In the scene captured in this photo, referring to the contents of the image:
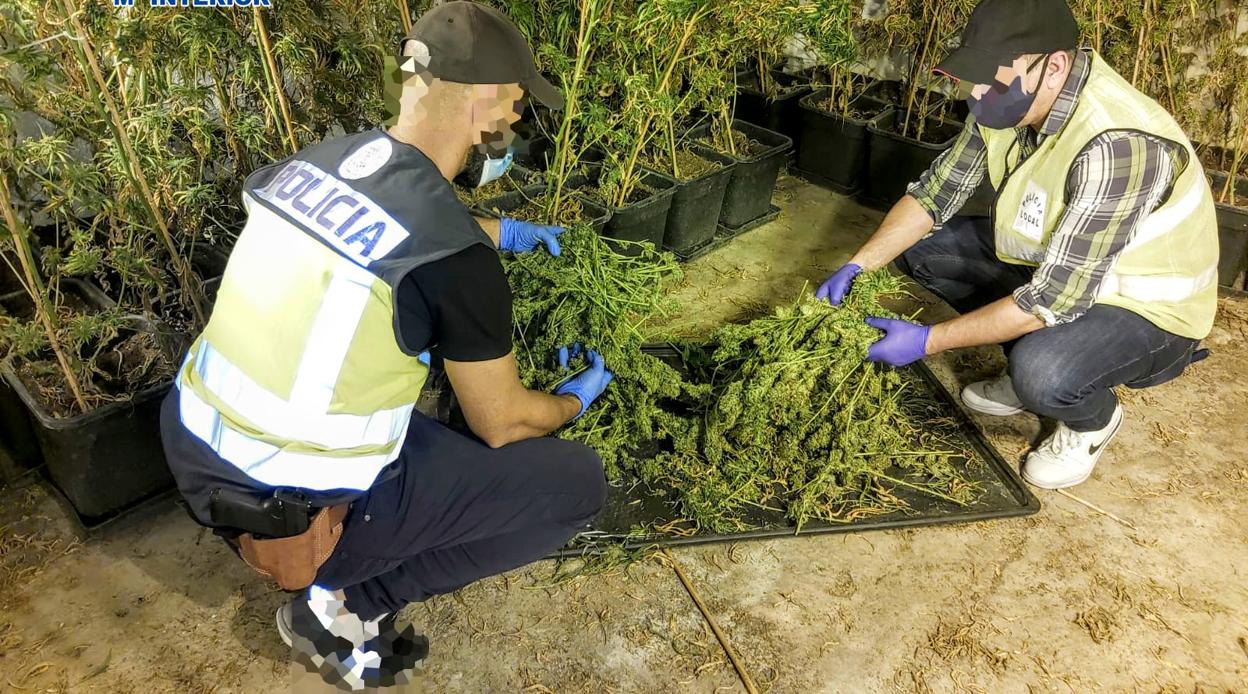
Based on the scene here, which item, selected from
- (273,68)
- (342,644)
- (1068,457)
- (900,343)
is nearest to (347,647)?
(342,644)

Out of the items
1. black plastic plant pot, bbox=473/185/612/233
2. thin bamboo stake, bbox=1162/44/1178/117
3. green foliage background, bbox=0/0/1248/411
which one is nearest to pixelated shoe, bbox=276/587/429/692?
green foliage background, bbox=0/0/1248/411

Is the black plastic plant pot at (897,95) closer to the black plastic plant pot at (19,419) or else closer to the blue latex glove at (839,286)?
the blue latex glove at (839,286)

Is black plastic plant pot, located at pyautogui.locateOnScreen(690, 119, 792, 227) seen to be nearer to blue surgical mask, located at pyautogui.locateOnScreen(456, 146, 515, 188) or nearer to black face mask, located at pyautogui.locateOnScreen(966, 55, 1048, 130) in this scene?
black face mask, located at pyautogui.locateOnScreen(966, 55, 1048, 130)

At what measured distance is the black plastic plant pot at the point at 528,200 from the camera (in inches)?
131

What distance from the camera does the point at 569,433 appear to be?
2.59 meters

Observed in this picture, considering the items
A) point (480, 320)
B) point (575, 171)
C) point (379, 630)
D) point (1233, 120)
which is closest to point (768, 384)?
point (480, 320)

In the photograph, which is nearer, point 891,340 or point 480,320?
point 480,320

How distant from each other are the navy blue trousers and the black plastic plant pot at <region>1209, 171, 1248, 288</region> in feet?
10.4

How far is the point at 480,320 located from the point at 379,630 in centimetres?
92

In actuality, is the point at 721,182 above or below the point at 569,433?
above

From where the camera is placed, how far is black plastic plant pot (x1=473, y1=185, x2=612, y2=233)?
3330 mm

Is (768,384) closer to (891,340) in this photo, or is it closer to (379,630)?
(891,340)

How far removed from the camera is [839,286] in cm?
264

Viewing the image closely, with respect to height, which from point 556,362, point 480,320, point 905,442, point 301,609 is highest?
point 480,320
